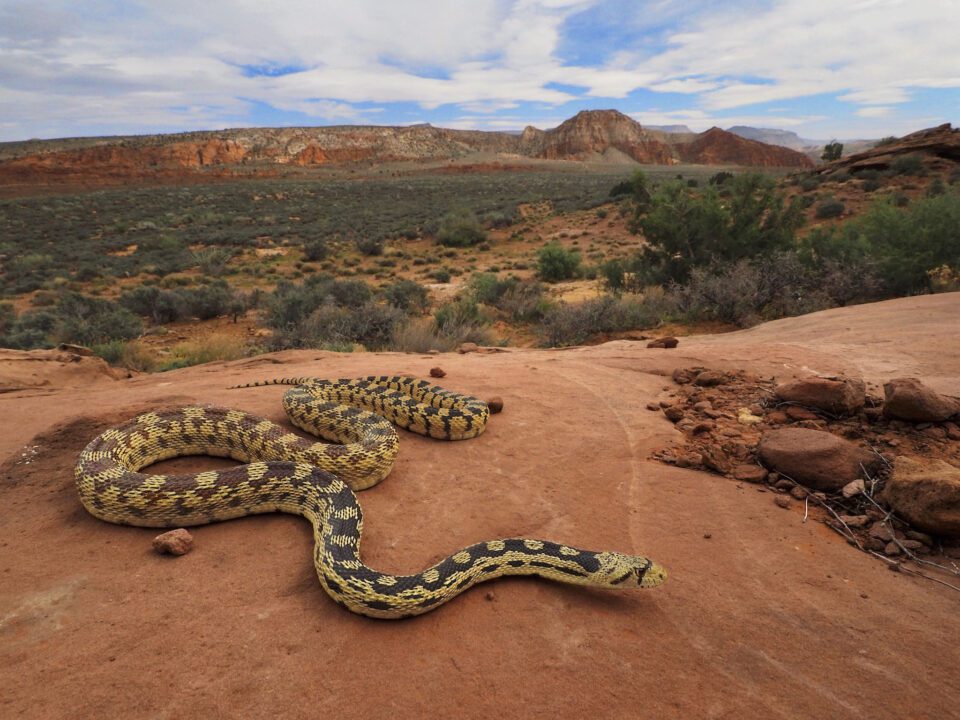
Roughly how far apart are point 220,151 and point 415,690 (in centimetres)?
11857

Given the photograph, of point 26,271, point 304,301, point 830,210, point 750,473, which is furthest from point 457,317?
point 26,271

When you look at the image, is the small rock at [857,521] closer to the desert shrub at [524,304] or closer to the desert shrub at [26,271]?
the desert shrub at [524,304]

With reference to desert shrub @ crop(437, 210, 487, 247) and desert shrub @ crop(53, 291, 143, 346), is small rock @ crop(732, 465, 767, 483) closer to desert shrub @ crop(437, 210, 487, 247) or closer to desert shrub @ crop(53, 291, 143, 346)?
desert shrub @ crop(53, 291, 143, 346)

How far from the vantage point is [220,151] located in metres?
102

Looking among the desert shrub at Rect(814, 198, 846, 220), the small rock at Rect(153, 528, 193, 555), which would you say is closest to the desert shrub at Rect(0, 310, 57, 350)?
the small rock at Rect(153, 528, 193, 555)

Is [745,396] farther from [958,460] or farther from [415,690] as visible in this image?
[415,690]

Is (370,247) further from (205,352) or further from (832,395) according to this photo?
(832,395)

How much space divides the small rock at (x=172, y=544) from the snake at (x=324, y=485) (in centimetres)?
34

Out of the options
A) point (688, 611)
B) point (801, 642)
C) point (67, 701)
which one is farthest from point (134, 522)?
point (801, 642)

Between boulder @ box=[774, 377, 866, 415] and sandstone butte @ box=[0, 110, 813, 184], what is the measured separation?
98131 mm

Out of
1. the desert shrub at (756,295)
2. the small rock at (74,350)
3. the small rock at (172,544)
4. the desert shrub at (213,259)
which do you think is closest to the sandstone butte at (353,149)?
the desert shrub at (213,259)

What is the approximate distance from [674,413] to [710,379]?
108 centimetres

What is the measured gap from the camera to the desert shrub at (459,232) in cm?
3528

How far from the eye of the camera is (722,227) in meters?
18.5
